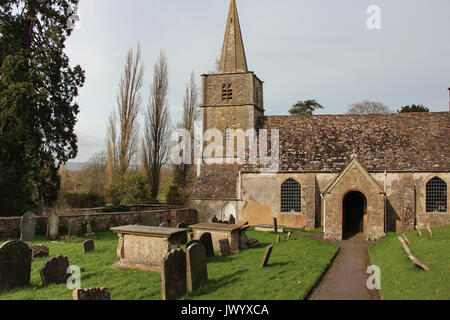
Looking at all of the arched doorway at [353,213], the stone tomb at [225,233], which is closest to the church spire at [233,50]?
the arched doorway at [353,213]

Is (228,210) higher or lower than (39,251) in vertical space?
higher

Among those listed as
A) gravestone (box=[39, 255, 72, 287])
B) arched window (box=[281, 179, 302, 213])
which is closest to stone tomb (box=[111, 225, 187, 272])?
gravestone (box=[39, 255, 72, 287])

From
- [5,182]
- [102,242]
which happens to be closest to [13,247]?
[102,242]

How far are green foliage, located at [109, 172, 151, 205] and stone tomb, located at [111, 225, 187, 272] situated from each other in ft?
70.1

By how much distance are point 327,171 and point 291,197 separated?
3.42 m

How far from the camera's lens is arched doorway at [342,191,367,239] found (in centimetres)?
2511

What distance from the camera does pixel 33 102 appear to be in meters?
23.0

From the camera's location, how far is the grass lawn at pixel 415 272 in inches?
366

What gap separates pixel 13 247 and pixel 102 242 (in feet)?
24.9

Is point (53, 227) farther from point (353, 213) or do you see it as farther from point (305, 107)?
point (305, 107)

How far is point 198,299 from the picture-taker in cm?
941

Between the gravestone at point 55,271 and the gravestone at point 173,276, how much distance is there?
404 centimetres

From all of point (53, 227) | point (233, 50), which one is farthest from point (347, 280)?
point (233, 50)

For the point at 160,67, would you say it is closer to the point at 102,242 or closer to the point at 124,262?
the point at 102,242
